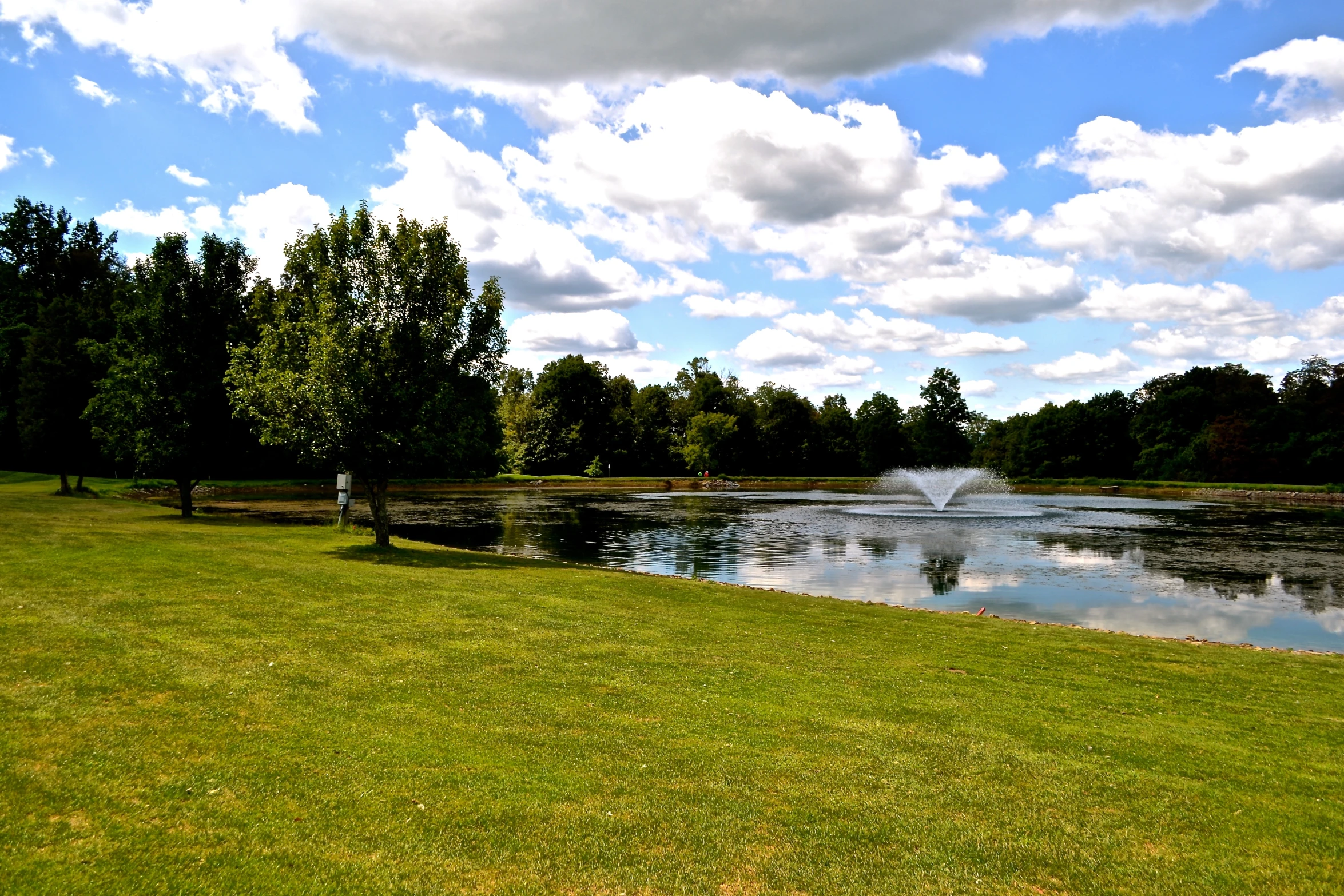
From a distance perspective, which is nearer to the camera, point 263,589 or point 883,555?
point 263,589

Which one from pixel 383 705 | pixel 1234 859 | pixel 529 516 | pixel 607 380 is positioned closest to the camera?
pixel 1234 859

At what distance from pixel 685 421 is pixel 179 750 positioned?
459 feet

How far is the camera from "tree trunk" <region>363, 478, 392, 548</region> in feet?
94.9

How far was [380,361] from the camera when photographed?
28.0 m

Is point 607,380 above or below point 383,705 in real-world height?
above

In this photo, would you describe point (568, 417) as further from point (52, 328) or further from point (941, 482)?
point (52, 328)

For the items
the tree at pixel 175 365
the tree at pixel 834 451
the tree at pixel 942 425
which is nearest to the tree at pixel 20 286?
the tree at pixel 175 365

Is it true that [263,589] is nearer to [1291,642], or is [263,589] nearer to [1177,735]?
[1177,735]

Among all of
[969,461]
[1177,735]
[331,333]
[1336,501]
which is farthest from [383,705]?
[969,461]

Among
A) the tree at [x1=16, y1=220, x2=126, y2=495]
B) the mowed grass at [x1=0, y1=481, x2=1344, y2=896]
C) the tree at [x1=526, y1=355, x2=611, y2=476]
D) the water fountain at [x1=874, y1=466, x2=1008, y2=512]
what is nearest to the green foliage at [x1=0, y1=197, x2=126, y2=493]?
the tree at [x1=16, y1=220, x2=126, y2=495]

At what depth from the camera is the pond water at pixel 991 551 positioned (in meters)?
25.4

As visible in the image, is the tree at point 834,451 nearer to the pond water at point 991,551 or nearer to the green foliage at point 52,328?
the pond water at point 991,551

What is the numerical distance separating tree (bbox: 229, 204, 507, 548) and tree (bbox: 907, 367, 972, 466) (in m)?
124

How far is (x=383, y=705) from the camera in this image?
10.2 meters
